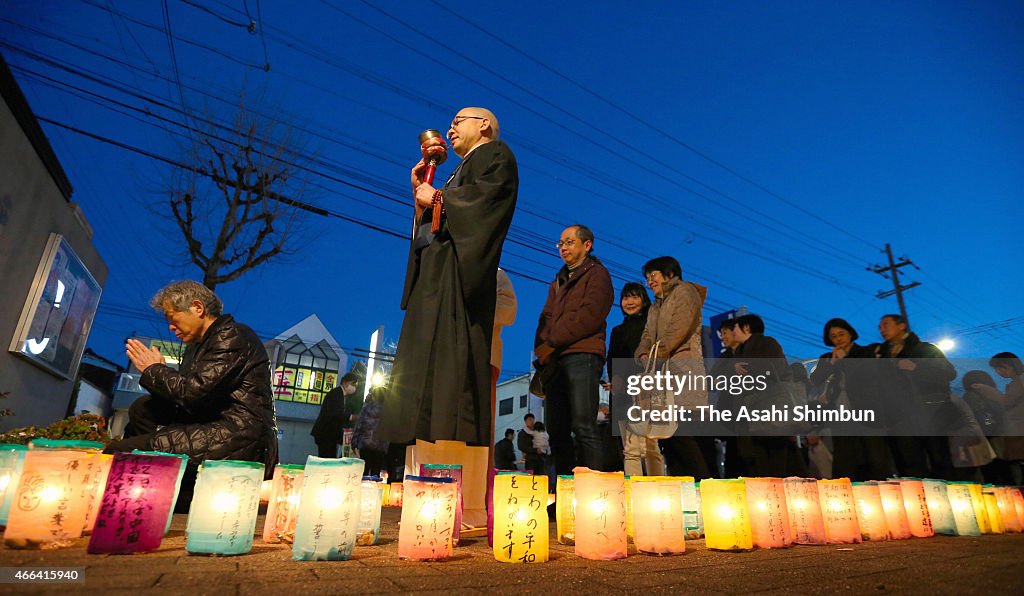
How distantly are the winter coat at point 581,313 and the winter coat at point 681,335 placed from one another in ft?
1.88

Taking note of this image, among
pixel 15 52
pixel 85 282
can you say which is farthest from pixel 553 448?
pixel 15 52

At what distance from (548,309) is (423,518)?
6.77 ft

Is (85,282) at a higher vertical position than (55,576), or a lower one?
higher

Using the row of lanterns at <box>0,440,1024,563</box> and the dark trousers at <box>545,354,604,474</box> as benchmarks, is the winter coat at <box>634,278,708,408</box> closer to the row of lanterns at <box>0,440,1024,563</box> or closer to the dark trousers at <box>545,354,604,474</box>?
the dark trousers at <box>545,354,604,474</box>

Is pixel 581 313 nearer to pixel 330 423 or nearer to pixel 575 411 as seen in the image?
pixel 575 411

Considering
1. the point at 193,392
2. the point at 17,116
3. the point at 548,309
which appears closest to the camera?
the point at 193,392

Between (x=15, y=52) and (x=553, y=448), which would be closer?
(x=553, y=448)

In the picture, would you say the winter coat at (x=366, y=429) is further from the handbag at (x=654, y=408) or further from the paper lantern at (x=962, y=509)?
the paper lantern at (x=962, y=509)

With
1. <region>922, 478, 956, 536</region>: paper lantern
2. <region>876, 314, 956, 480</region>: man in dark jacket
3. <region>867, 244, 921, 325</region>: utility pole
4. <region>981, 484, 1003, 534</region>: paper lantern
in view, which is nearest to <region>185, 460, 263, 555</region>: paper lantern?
<region>922, 478, 956, 536</region>: paper lantern

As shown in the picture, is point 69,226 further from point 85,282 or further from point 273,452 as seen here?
point 273,452

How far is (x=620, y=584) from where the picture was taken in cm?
131

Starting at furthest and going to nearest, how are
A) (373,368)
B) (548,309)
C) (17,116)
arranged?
1. (373,368)
2. (17,116)
3. (548,309)

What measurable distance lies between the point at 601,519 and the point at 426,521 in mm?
607

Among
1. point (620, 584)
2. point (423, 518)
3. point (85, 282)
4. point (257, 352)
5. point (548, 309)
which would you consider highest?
point (85, 282)
